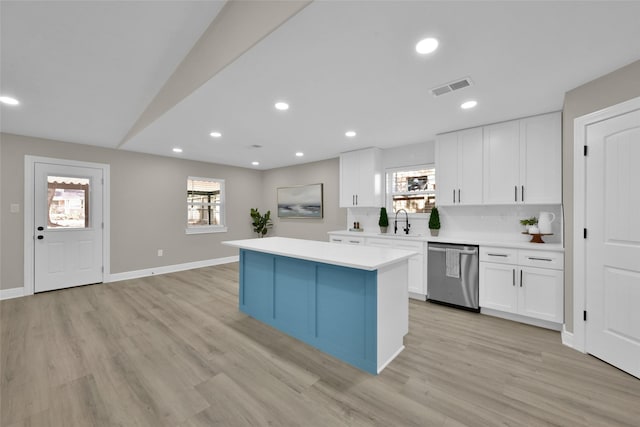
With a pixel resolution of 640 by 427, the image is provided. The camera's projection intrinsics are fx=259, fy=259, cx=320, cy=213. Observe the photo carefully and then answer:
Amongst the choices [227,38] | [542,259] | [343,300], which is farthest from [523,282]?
[227,38]

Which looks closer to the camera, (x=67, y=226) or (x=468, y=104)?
(x=468, y=104)

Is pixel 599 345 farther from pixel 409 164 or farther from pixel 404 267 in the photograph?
pixel 409 164

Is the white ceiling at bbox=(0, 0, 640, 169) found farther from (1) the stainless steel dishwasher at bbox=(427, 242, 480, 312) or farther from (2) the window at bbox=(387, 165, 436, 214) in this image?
(1) the stainless steel dishwasher at bbox=(427, 242, 480, 312)

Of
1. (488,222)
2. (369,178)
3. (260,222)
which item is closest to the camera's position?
(488,222)

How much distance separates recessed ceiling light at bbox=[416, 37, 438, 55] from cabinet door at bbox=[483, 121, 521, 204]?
2148 millimetres

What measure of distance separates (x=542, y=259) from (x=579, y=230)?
21.4 inches

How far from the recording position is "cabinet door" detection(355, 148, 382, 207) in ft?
15.2

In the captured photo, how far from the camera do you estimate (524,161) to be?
3.20m

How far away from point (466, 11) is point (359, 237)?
3.39 m

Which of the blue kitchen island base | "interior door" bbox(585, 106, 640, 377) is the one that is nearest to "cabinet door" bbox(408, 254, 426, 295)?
the blue kitchen island base

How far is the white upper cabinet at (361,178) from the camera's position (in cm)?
464

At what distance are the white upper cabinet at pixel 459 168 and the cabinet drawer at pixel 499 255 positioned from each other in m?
0.69

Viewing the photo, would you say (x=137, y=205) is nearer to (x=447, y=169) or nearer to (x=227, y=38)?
(x=227, y=38)

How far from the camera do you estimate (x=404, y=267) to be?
2449 millimetres
